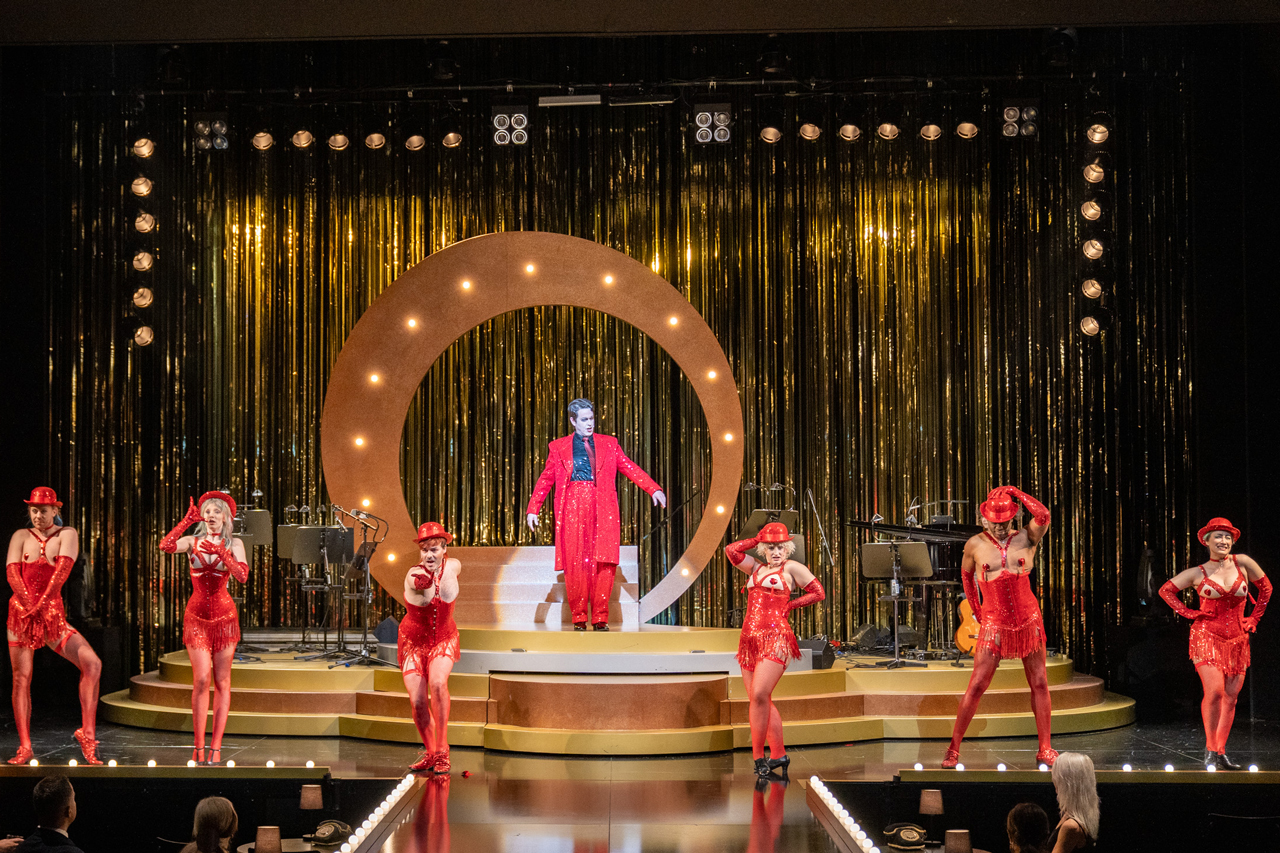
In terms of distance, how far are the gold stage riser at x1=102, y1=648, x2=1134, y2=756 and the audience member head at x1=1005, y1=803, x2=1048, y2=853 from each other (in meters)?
3.62

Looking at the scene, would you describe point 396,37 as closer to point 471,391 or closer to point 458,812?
point 471,391

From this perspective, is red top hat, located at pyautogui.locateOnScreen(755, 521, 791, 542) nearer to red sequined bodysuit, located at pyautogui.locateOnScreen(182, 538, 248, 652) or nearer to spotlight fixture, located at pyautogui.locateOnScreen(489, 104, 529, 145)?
red sequined bodysuit, located at pyautogui.locateOnScreen(182, 538, 248, 652)

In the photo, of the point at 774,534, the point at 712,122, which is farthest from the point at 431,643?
the point at 712,122

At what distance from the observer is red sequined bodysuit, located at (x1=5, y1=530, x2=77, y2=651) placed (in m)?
6.61

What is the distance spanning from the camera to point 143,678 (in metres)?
8.83

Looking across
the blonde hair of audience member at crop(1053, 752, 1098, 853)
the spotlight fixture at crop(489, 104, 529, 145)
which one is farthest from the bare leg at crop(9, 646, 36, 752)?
the blonde hair of audience member at crop(1053, 752, 1098, 853)

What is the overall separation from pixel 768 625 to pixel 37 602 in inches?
150

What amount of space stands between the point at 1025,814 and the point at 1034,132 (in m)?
7.11

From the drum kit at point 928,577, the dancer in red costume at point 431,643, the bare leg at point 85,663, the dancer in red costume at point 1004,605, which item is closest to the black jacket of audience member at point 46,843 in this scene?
the dancer in red costume at point 431,643

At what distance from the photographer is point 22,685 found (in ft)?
22.1

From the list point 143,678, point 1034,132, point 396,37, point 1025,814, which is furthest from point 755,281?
point 1025,814

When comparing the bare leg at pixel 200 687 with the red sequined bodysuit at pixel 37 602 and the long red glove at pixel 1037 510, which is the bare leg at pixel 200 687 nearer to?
the red sequined bodysuit at pixel 37 602

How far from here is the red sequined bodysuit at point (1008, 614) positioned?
21.3 ft

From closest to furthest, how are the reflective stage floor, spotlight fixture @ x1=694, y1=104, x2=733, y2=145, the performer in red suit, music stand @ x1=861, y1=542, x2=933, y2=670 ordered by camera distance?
the reflective stage floor → the performer in red suit → music stand @ x1=861, y1=542, x2=933, y2=670 → spotlight fixture @ x1=694, y1=104, x2=733, y2=145
